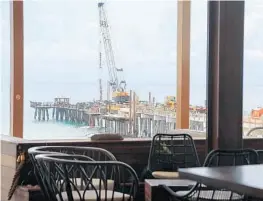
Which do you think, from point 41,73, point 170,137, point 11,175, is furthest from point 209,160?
point 41,73

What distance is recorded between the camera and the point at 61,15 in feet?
19.6

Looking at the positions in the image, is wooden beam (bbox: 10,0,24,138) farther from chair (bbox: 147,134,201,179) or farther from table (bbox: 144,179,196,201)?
table (bbox: 144,179,196,201)

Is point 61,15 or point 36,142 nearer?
point 36,142

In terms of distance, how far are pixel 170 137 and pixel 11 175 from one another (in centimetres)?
150

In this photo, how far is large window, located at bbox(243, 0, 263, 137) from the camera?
5.04 meters

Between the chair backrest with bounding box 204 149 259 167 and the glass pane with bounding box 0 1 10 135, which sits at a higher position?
the glass pane with bounding box 0 1 10 135

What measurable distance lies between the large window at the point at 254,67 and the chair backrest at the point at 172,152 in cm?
74

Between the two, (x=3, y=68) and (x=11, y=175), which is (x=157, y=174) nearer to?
(x=11, y=175)

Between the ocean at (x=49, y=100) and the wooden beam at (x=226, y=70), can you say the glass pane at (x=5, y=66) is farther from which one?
the wooden beam at (x=226, y=70)

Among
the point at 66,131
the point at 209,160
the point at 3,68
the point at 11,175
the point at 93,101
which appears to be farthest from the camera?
the point at 93,101

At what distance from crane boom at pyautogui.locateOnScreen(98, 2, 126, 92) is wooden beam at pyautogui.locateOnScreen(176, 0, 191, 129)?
74cm

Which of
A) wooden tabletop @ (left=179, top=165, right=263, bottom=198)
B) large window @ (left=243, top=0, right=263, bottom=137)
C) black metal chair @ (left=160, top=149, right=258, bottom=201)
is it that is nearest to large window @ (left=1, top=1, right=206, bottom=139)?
large window @ (left=243, top=0, right=263, bottom=137)

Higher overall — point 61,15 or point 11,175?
point 61,15

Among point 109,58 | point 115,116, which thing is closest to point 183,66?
point 109,58
